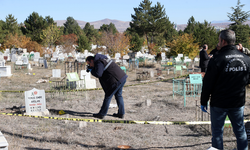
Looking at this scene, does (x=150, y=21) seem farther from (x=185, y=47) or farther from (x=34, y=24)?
(x=185, y=47)

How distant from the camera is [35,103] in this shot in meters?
5.53

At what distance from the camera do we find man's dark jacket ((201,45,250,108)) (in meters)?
2.59

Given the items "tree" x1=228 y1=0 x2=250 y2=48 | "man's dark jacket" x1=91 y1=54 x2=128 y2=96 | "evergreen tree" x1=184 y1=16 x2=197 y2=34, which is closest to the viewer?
"man's dark jacket" x1=91 y1=54 x2=128 y2=96

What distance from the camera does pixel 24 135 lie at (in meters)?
4.21

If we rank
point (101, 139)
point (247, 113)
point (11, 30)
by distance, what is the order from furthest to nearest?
point (11, 30)
point (247, 113)
point (101, 139)

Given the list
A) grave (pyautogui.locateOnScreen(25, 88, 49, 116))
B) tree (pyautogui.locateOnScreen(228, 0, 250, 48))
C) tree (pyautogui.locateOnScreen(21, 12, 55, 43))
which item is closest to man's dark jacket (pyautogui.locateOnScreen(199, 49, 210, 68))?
grave (pyautogui.locateOnScreen(25, 88, 49, 116))

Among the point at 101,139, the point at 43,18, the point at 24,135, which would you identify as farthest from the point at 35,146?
the point at 43,18

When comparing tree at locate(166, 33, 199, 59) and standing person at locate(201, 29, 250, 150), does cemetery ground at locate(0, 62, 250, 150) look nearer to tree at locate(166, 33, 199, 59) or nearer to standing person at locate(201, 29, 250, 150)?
standing person at locate(201, 29, 250, 150)

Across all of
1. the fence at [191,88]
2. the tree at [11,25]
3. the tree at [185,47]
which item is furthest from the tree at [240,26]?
the tree at [11,25]

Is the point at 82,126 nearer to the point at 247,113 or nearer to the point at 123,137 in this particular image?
the point at 123,137

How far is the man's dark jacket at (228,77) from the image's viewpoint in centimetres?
259

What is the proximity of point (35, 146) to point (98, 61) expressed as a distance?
1.91 m

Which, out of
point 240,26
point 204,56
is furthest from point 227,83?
point 240,26

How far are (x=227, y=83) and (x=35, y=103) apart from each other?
431 cm
